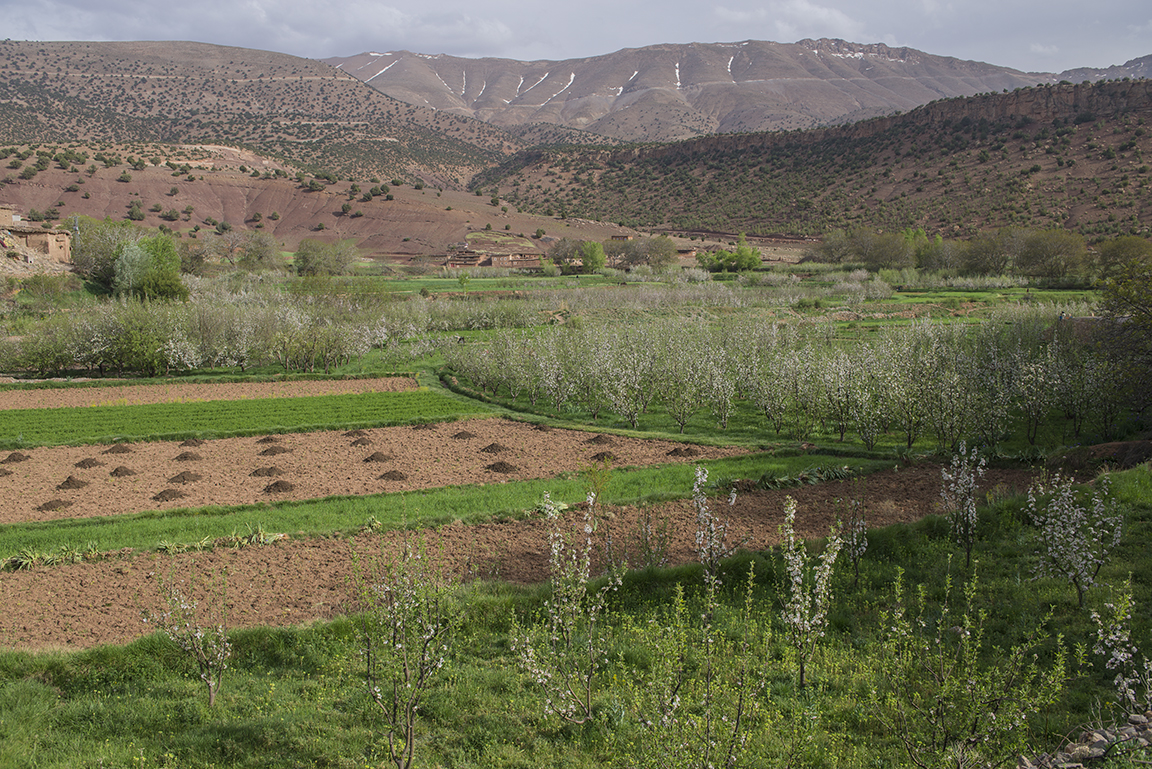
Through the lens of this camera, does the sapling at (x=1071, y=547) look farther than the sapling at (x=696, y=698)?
Yes

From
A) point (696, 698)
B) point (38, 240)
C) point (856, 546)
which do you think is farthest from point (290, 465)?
point (38, 240)

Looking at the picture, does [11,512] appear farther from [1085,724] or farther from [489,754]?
[1085,724]

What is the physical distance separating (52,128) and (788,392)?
137 metres

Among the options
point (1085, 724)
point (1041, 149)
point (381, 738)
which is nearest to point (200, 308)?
point (381, 738)

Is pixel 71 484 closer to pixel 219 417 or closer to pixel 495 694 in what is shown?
pixel 219 417

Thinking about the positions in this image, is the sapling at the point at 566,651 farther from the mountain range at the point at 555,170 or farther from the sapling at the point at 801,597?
the mountain range at the point at 555,170

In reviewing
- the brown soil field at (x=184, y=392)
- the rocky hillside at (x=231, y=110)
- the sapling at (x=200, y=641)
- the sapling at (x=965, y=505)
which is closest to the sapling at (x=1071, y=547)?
the sapling at (x=965, y=505)

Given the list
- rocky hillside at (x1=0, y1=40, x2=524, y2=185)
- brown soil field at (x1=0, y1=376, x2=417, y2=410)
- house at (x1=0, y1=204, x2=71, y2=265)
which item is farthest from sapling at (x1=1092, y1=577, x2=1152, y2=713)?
rocky hillside at (x1=0, y1=40, x2=524, y2=185)

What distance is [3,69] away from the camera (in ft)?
459

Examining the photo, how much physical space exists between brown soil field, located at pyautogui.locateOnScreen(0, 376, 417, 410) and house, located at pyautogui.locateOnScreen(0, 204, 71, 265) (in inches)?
1212

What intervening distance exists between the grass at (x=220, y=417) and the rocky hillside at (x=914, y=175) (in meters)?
66.5

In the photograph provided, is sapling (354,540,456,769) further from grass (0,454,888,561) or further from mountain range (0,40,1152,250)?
mountain range (0,40,1152,250)

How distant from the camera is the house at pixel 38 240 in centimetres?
5047

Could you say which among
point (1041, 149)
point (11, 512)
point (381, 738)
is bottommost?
point (11, 512)
